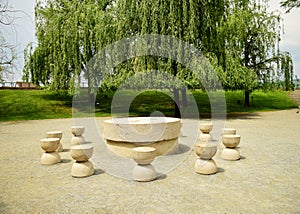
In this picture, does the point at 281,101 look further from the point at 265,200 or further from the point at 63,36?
the point at 265,200

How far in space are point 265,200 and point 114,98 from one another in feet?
72.1

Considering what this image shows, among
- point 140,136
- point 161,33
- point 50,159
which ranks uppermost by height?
point 161,33

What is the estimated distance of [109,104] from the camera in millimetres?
23000

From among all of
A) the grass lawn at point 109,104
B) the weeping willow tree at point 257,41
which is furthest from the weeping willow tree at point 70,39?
the weeping willow tree at point 257,41

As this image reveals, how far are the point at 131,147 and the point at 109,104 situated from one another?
56.2ft

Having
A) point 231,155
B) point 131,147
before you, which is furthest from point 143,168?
point 231,155

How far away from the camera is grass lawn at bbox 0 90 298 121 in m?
18.2

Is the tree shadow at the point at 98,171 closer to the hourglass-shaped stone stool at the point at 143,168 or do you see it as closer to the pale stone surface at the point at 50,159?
the hourglass-shaped stone stool at the point at 143,168

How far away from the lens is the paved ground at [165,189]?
3588 mm

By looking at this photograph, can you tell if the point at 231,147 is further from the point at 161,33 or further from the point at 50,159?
the point at 161,33

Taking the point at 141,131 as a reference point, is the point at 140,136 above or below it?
below

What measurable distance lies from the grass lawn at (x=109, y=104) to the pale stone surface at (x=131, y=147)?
438 inches

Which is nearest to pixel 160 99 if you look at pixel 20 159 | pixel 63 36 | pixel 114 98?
pixel 114 98

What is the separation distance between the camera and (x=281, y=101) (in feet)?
84.4
